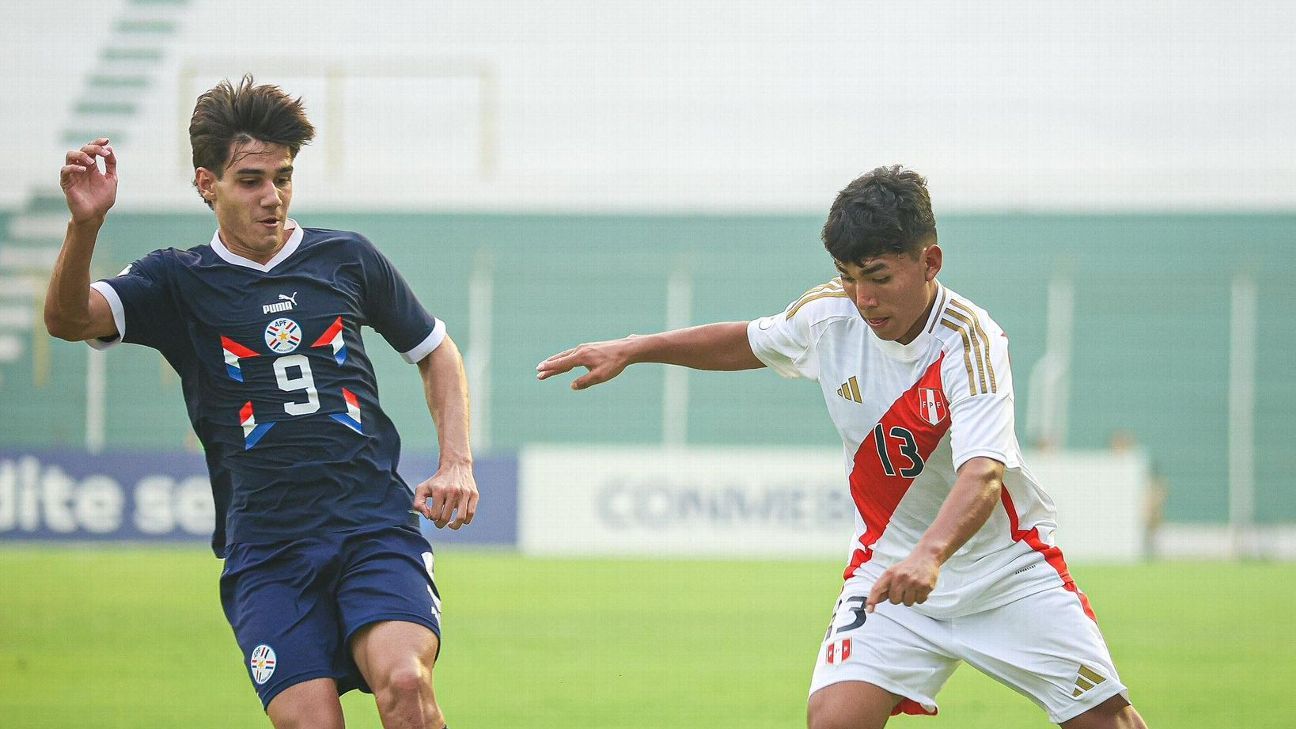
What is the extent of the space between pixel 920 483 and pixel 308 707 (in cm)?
192

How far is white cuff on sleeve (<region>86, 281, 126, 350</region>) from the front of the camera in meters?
4.65

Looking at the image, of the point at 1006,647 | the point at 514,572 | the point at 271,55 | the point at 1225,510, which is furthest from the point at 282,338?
the point at 271,55

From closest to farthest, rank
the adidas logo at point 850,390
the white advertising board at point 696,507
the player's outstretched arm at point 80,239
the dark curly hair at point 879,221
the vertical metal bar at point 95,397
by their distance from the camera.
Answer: the player's outstretched arm at point 80,239 < the dark curly hair at point 879,221 < the adidas logo at point 850,390 < the white advertising board at point 696,507 < the vertical metal bar at point 95,397

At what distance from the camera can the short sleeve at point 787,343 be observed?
504 centimetres

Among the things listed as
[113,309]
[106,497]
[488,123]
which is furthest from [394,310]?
[488,123]

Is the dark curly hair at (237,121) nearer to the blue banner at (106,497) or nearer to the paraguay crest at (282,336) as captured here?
the paraguay crest at (282,336)

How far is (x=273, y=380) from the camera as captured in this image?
15.3 ft

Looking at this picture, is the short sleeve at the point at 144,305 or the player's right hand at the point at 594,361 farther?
the player's right hand at the point at 594,361

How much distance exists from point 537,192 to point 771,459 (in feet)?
32.0

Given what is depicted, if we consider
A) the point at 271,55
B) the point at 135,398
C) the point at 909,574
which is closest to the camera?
the point at 909,574

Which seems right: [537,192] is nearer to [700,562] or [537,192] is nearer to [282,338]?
[700,562]

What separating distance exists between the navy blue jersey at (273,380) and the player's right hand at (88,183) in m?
0.29

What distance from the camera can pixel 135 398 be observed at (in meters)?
24.1

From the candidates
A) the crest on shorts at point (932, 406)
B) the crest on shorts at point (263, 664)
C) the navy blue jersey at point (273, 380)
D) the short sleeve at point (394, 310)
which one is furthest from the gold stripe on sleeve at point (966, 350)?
the crest on shorts at point (263, 664)
